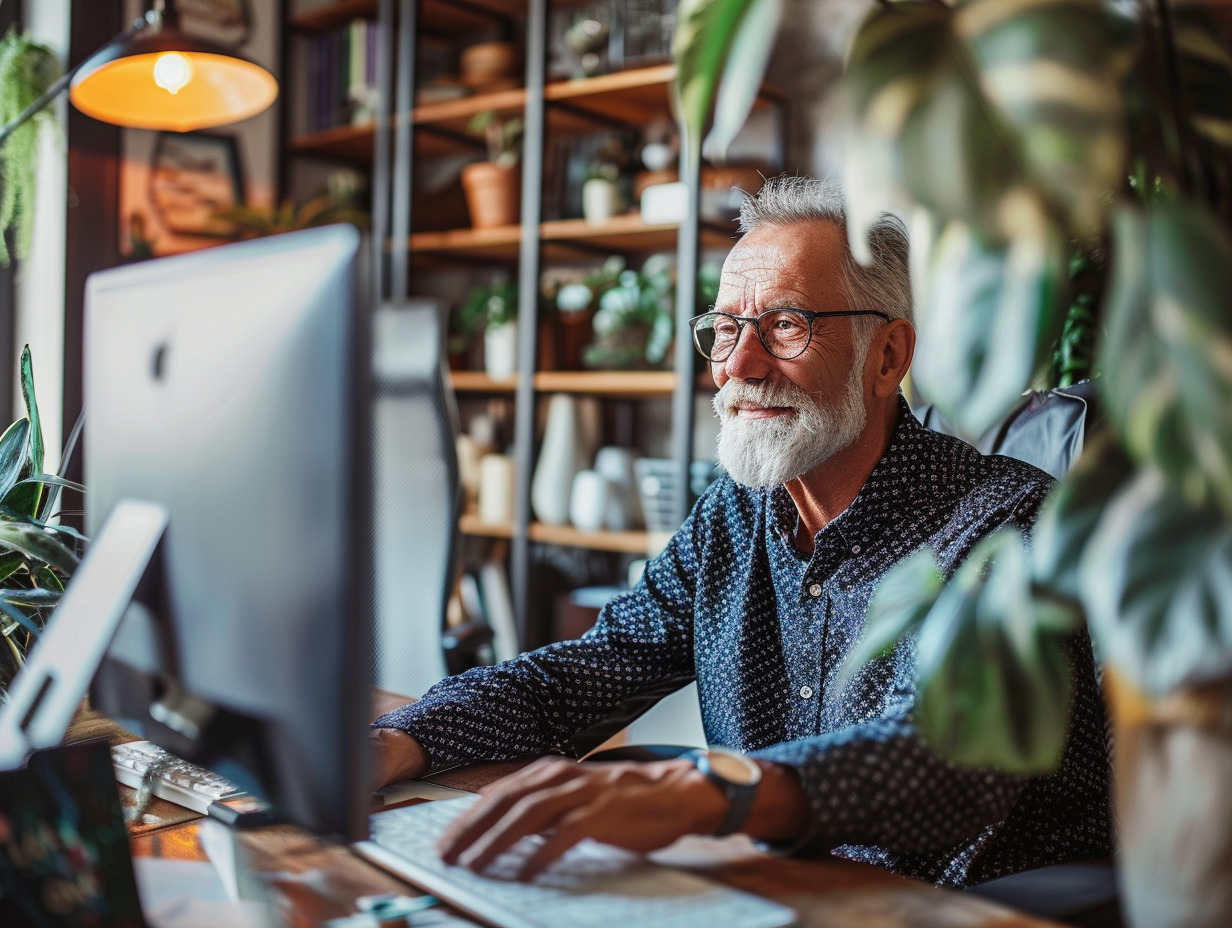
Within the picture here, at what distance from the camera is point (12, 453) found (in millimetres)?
1079

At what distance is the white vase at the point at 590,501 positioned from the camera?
297cm

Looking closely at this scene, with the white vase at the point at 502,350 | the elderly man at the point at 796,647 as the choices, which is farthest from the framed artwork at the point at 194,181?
the elderly man at the point at 796,647

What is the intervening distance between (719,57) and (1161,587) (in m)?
0.36

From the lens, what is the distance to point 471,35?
355cm

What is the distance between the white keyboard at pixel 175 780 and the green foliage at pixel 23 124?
2146mm

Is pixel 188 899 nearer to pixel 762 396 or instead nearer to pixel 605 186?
pixel 762 396

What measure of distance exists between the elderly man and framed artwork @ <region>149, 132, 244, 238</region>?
91.4 inches

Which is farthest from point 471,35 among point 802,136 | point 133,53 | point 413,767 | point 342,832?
point 342,832

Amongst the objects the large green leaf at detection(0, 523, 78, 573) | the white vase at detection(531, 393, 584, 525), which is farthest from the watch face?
the white vase at detection(531, 393, 584, 525)

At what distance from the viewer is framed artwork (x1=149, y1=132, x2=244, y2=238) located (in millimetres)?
3342

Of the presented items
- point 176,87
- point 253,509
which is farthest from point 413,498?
point 253,509

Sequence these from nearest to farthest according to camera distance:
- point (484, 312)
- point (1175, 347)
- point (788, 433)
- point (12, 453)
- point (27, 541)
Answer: point (1175, 347) < point (27, 541) < point (12, 453) < point (788, 433) < point (484, 312)

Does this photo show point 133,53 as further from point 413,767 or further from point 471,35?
point 471,35

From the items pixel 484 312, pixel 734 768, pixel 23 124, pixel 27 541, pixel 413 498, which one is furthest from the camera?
pixel 484 312
